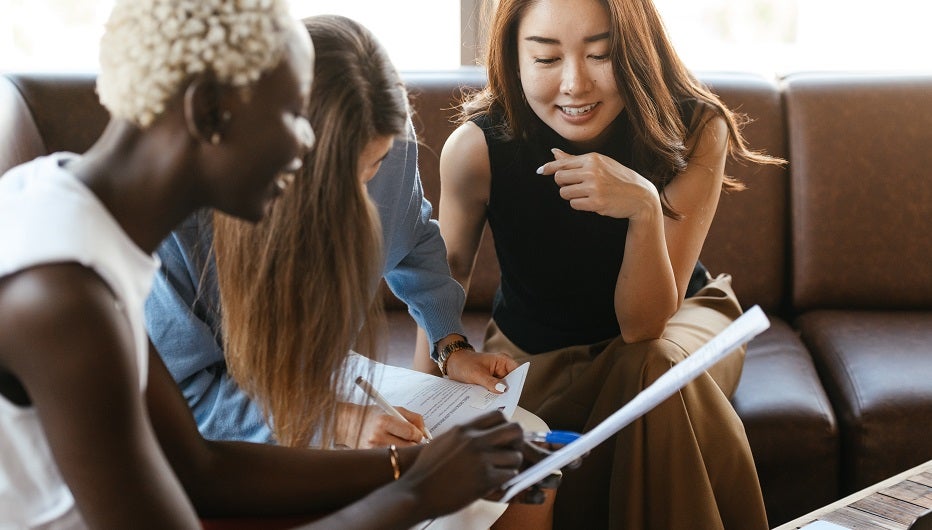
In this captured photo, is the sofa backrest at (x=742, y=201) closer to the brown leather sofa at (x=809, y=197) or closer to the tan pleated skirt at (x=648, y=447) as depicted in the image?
the brown leather sofa at (x=809, y=197)

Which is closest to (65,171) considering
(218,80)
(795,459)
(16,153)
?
(218,80)

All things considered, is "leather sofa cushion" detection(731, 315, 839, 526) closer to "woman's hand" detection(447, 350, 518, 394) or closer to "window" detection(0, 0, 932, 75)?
"woman's hand" detection(447, 350, 518, 394)

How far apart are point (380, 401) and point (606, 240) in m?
0.74

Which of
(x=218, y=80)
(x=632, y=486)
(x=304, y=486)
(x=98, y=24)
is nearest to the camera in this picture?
(x=218, y=80)

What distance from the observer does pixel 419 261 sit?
1.80 metres

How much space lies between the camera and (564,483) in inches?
71.4

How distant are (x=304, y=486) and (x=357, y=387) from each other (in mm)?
246

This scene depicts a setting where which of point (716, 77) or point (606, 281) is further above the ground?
point (716, 77)

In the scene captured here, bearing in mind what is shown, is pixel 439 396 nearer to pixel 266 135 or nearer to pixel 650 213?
pixel 650 213

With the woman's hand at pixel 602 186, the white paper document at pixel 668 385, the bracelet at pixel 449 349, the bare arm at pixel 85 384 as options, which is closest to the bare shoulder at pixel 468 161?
the woman's hand at pixel 602 186

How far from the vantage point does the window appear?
294 centimetres

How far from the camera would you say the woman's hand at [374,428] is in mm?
1401

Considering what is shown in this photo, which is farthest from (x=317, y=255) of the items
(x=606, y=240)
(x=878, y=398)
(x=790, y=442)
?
(x=878, y=398)

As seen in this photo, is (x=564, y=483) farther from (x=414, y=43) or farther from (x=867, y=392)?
(x=414, y=43)
